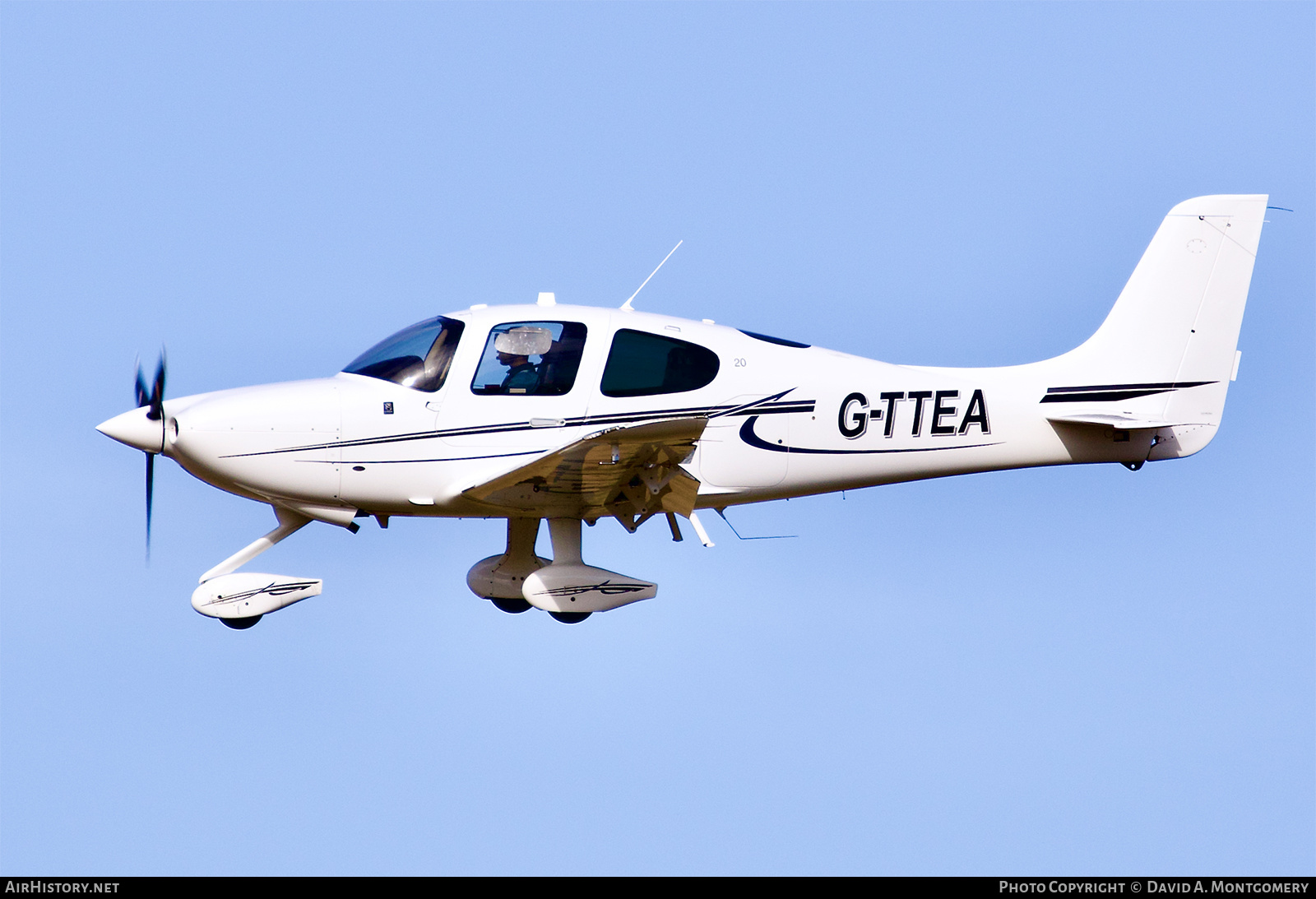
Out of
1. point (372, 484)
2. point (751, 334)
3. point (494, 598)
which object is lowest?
point (494, 598)

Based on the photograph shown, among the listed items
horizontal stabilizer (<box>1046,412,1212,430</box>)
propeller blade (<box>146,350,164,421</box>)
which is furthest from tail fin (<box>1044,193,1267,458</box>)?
propeller blade (<box>146,350,164,421</box>)

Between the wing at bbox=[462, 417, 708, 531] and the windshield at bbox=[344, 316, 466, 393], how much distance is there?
0.99m

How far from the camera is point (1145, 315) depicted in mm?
15273

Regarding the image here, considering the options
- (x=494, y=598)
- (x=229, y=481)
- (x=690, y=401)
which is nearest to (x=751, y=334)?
(x=690, y=401)

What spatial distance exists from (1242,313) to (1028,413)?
2330 mm

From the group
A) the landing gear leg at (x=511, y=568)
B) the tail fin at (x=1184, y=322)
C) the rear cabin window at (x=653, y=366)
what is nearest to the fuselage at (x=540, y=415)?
the rear cabin window at (x=653, y=366)

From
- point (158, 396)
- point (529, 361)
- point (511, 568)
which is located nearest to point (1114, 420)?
point (529, 361)

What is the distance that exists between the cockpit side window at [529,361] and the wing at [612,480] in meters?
0.70

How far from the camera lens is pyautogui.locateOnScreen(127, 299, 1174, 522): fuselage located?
13508 mm

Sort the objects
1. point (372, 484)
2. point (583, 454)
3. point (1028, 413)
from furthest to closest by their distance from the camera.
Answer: point (1028, 413), point (372, 484), point (583, 454)

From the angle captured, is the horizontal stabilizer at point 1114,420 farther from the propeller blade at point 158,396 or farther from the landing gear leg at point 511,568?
the propeller blade at point 158,396

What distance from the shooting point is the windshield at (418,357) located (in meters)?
13.6

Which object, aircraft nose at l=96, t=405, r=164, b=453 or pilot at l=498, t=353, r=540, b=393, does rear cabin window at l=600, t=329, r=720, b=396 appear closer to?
pilot at l=498, t=353, r=540, b=393

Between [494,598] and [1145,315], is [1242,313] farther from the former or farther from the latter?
[494,598]
